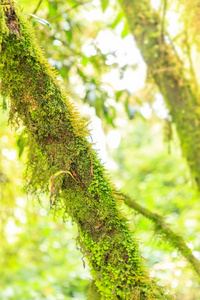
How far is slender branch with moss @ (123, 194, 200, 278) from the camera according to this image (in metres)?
0.94

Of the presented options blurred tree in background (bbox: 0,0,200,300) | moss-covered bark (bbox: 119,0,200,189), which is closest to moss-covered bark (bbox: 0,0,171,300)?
blurred tree in background (bbox: 0,0,200,300)

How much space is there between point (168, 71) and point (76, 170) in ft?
4.51

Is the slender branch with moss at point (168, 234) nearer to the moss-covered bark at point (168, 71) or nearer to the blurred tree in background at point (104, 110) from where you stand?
the blurred tree in background at point (104, 110)

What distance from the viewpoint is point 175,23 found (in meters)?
1.96

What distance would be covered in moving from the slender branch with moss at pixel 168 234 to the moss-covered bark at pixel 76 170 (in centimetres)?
27

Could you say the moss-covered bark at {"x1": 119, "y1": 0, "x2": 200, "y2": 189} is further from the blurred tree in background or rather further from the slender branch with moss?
the slender branch with moss

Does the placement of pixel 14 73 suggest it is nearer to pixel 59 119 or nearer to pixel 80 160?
pixel 59 119

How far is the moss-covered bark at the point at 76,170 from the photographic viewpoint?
0.67 m

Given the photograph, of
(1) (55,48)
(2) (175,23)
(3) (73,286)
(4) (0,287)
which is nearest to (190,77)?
(2) (175,23)

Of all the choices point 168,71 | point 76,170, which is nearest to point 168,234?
point 76,170

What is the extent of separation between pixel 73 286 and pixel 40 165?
98.0 inches

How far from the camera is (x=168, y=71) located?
1.84m

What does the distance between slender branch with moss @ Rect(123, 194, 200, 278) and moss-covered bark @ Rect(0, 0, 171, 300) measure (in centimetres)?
27

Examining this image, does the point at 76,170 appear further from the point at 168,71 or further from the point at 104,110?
the point at 168,71
